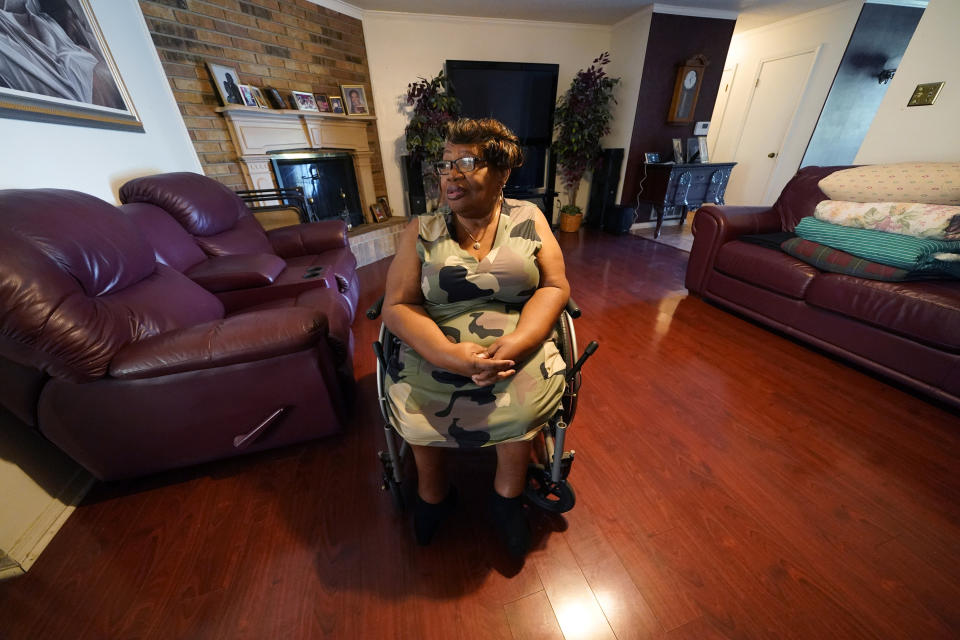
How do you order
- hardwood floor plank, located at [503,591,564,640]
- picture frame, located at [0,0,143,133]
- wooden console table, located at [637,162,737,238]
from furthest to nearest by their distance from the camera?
wooden console table, located at [637,162,737,238] < picture frame, located at [0,0,143,133] < hardwood floor plank, located at [503,591,564,640]

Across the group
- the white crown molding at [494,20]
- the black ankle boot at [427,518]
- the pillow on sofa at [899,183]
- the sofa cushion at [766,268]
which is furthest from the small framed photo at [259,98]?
the pillow on sofa at [899,183]

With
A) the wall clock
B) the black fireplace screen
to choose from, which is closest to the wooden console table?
the wall clock

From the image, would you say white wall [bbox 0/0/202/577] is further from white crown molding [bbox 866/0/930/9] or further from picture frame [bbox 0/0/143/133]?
white crown molding [bbox 866/0/930/9]

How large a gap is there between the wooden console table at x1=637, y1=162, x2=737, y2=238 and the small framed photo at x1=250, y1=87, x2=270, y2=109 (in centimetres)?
386

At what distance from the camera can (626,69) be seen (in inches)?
148

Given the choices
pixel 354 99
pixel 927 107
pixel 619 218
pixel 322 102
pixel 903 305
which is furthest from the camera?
pixel 619 218

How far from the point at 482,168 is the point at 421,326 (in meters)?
0.47

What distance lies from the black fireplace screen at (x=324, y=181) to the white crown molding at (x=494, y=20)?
148 cm

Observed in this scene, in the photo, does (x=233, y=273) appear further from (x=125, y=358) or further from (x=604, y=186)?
(x=604, y=186)

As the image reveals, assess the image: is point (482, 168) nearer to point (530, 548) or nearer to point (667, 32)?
point (530, 548)

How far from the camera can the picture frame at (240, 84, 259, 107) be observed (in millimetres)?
2330

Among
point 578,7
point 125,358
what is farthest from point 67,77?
point 578,7

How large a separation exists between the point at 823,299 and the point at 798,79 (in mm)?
3916

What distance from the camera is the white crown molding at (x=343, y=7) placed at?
112 inches
